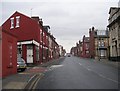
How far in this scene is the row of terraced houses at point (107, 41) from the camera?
55938 mm

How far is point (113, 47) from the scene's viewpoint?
59750 mm

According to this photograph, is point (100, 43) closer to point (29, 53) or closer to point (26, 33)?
point (26, 33)

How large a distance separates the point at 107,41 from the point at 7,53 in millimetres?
83132

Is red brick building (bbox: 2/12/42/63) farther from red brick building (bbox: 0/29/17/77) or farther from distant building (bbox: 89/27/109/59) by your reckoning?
distant building (bbox: 89/27/109/59)

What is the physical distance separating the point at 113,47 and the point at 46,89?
47.4 metres

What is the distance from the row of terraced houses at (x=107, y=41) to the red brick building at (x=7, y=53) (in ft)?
109

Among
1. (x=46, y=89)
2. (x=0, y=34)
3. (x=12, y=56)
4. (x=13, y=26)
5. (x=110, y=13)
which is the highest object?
(x=110, y=13)

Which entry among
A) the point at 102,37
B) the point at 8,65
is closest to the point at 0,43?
the point at 8,65

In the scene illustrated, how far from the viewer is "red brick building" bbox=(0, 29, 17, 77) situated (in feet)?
65.2

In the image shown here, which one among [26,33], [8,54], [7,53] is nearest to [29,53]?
[26,33]

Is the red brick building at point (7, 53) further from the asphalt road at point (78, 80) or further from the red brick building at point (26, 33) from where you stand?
the red brick building at point (26, 33)

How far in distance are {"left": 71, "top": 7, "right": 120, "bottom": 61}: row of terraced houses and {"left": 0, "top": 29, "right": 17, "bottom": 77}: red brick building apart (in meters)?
33.1

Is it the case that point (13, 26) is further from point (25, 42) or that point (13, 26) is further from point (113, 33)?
point (113, 33)

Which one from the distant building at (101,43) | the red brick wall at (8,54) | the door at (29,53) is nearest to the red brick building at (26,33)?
the door at (29,53)
